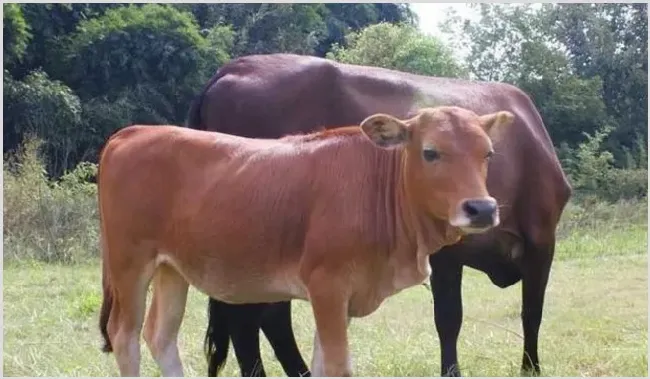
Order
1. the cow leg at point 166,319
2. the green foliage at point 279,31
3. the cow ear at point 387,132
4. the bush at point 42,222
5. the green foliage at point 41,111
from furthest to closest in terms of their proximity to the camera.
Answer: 1. the green foliage at point 279,31
2. the green foliage at point 41,111
3. the bush at point 42,222
4. the cow leg at point 166,319
5. the cow ear at point 387,132

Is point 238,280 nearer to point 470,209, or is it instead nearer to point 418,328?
point 470,209

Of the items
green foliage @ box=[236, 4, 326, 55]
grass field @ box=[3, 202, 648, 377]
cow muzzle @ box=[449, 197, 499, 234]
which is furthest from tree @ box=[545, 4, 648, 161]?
cow muzzle @ box=[449, 197, 499, 234]

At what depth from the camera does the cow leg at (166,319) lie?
17.2ft

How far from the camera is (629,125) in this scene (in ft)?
85.0

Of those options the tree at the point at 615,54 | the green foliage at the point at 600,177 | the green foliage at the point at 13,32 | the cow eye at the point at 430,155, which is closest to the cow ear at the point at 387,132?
the cow eye at the point at 430,155

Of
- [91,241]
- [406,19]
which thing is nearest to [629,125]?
[406,19]

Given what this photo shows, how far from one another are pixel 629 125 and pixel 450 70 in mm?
4702

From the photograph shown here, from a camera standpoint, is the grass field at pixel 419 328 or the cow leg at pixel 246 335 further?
the grass field at pixel 419 328

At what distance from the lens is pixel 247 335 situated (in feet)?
19.5

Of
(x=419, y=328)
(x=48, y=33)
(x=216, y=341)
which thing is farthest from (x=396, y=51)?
(x=216, y=341)

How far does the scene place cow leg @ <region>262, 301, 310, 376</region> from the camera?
5953mm

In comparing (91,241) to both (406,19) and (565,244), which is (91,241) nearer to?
(565,244)

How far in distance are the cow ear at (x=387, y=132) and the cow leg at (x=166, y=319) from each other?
4.46ft

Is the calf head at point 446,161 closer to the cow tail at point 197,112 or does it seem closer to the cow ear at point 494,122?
the cow ear at point 494,122
